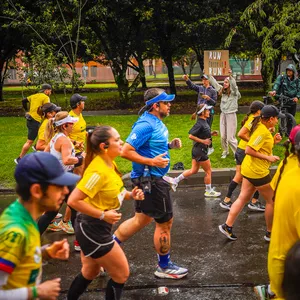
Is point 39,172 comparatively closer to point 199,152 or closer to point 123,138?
point 199,152

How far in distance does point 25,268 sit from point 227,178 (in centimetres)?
744

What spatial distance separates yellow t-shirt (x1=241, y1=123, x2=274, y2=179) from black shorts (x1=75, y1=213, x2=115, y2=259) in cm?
259

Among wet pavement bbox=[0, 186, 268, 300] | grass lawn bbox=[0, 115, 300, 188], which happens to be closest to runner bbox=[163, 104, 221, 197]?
wet pavement bbox=[0, 186, 268, 300]

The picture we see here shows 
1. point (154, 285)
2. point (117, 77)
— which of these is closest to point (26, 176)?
point (154, 285)

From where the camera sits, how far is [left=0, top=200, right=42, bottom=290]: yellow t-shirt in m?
2.73

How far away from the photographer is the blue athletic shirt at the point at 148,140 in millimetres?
5270

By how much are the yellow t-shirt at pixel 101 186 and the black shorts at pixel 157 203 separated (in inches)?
38.3

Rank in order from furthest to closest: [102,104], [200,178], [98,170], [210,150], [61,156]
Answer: [102,104] < [210,150] < [200,178] < [61,156] < [98,170]

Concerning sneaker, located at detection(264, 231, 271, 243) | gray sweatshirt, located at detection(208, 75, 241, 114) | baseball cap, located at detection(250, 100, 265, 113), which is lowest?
sneaker, located at detection(264, 231, 271, 243)

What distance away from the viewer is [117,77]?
21734 mm

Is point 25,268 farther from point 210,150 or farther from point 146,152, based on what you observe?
point 210,150

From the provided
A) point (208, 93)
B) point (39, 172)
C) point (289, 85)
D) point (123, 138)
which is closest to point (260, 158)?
point (39, 172)

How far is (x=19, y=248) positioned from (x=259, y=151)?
4.12 meters

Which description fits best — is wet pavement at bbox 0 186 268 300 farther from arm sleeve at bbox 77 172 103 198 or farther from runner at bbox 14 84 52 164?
runner at bbox 14 84 52 164
